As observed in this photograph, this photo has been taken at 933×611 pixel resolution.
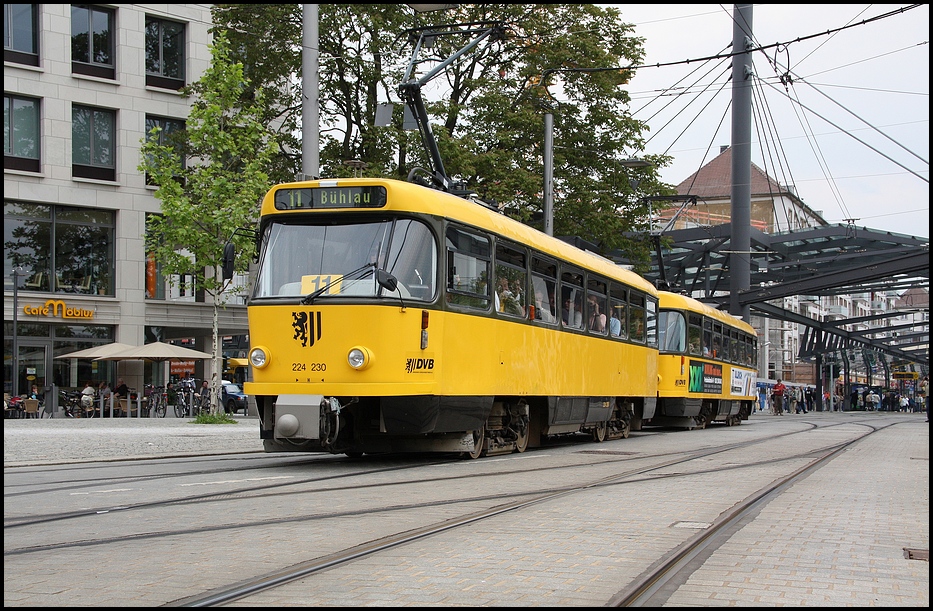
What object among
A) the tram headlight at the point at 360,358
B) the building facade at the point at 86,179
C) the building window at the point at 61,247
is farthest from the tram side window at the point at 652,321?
the building window at the point at 61,247

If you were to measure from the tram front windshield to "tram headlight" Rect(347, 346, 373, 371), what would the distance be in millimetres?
609

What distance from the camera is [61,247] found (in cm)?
3672

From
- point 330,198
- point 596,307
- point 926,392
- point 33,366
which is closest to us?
point 926,392

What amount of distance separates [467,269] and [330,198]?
6.26 feet

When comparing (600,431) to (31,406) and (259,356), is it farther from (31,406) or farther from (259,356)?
(31,406)

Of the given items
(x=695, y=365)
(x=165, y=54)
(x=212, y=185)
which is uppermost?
(x=165, y=54)

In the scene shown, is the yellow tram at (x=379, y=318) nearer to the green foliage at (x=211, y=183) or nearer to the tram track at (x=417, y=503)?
the tram track at (x=417, y=503)

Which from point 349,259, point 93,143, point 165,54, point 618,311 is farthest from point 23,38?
point 349,259

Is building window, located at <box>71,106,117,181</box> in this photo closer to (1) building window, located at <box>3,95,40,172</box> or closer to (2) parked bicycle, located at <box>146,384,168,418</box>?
(1) building window, located at <box>3,95,40,172</box>

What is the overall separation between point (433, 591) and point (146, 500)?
468 cm

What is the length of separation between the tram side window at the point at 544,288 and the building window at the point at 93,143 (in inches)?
988

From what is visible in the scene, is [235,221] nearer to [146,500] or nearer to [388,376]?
[388,376]

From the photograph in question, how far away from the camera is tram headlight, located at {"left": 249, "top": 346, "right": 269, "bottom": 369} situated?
12.5 m

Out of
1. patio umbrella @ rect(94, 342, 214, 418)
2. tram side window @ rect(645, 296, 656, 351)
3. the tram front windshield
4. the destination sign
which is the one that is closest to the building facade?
patio umbrella @ rect(94, 342, 214, 418)
